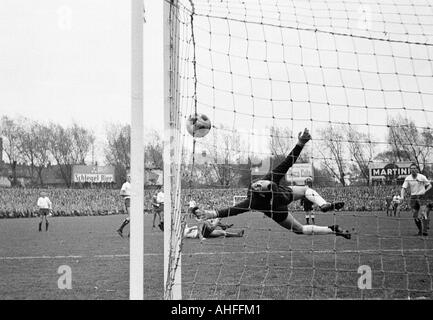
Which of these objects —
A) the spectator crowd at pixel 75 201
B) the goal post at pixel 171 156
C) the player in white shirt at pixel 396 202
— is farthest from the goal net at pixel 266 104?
the spectator crowd at pixel 75 201

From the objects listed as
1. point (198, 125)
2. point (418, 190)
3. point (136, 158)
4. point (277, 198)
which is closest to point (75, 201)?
point (418, 190)

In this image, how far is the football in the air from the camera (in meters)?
4.50

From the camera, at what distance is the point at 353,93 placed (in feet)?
16.9

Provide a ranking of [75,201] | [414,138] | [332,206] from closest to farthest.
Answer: [414,138], [332,206], [75,201]

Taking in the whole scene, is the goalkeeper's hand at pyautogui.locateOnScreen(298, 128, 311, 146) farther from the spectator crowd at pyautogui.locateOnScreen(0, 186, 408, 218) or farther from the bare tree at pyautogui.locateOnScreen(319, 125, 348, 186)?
the spectator crowd at pyautogui.locateOnScreen(0, 186, 408, 218)

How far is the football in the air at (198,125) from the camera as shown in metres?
4.50

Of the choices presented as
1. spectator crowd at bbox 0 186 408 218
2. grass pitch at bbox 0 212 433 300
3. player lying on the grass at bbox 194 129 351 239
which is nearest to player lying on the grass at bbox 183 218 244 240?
grass pitch at bbox 0 212 433 300

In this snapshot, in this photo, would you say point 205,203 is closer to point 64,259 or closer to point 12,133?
point 64,259

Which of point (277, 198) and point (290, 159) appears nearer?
point (290, 159)

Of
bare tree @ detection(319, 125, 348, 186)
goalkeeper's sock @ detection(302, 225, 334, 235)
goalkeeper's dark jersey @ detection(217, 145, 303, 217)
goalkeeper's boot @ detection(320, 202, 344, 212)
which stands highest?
bare tree @ detection(319, 125, 348, 186)

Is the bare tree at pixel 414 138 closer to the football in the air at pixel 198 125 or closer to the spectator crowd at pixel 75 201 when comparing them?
the football in the air at pixel 198 125

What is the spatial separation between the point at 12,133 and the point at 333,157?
42.6 meters

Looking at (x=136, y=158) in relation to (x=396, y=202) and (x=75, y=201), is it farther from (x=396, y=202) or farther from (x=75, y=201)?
(x=75, y=201)

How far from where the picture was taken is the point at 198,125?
14.8ft
